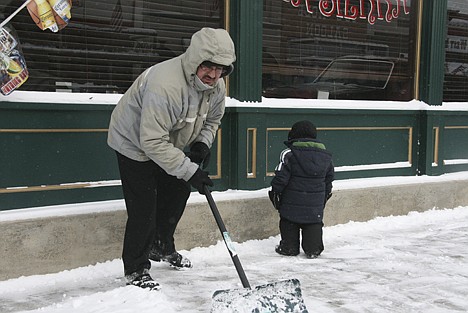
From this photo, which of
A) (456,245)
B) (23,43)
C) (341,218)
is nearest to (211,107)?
(23,43)

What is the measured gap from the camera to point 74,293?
4039 mm

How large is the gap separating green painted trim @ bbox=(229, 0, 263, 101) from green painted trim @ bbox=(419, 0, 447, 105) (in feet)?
8.18

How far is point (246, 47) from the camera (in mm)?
5520

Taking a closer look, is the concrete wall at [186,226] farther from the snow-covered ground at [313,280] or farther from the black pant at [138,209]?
the black pant at [138,209]

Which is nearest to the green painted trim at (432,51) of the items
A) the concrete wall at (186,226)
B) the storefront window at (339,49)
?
the storefront window at (339,49)

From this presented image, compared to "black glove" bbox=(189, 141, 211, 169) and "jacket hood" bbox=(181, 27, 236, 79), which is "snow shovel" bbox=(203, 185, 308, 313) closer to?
"black glove" bbox=(189, 141, 211, 169)

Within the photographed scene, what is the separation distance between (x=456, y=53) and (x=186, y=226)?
4695 mm

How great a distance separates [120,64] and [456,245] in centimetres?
358

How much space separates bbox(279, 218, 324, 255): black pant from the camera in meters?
5.04

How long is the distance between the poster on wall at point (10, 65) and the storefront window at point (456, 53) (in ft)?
17.6

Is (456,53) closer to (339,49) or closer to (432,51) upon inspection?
(432,51)

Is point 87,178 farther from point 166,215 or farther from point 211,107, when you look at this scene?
point 211,107

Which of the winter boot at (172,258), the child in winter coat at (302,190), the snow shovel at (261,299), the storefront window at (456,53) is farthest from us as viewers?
the storefront window at (456,53)

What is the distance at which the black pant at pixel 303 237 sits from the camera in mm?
5035
